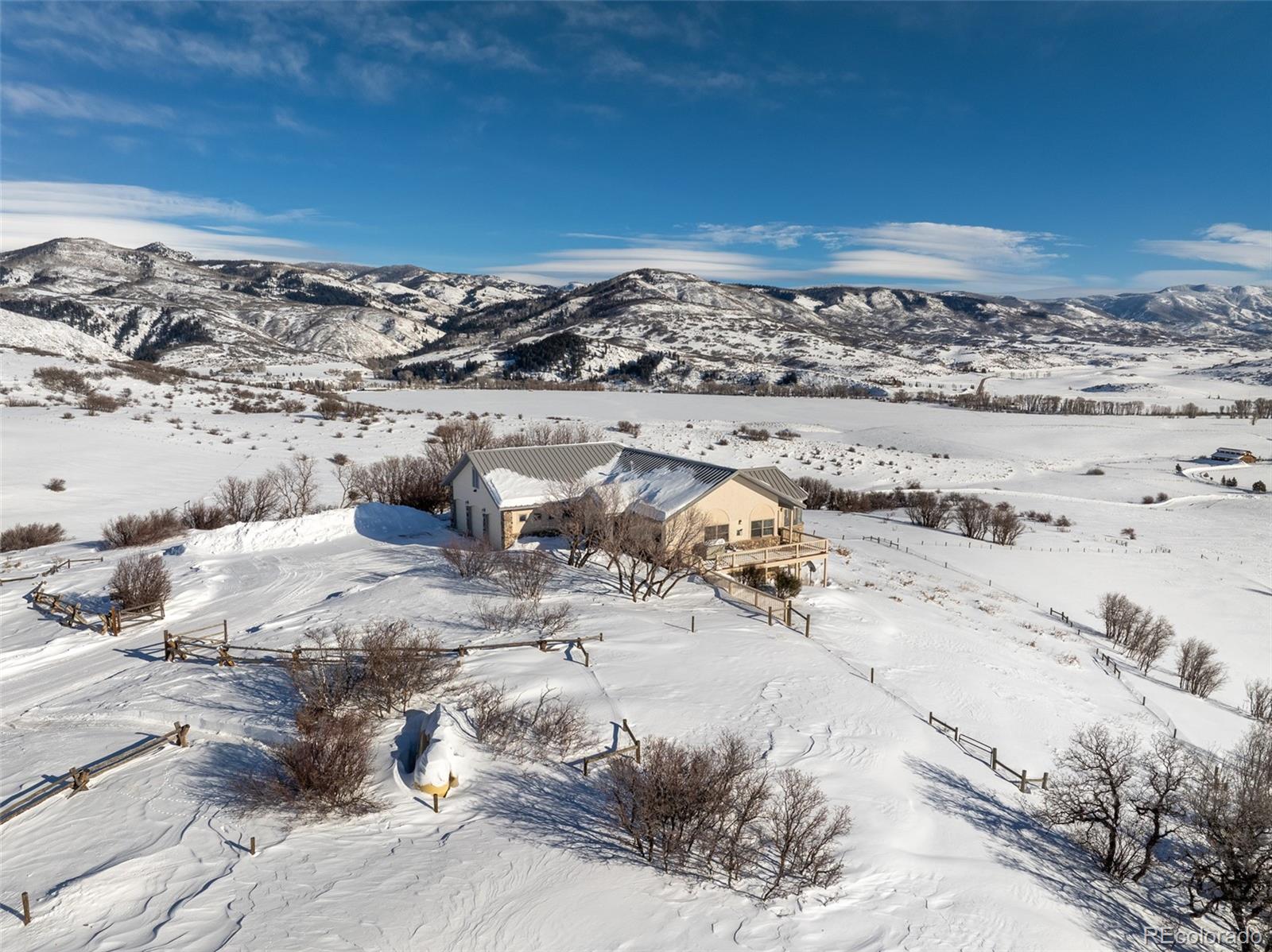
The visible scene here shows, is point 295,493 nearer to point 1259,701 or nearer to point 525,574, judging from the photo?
point 525,574

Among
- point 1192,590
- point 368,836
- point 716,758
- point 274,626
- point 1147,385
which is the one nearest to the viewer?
point 368,836

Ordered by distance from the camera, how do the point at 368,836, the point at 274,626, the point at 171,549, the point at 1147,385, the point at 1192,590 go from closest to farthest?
the point at 368,836 → the point at 274,626 → the point at 171,549 → the point at 1192,590 → the point at 1147,385

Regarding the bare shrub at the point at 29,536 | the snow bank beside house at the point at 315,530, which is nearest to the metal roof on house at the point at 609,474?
the snow bank beside house at the point at 315,530

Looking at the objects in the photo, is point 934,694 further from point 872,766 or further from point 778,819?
point 778,819

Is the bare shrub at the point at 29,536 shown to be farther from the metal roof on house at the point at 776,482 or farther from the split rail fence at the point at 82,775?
the metal roof on house at the point at 776,482

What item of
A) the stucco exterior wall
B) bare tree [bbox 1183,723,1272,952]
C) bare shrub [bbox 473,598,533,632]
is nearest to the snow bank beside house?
the stucco exterior wall

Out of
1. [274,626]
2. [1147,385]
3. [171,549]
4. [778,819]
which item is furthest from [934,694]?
[1147,385]
